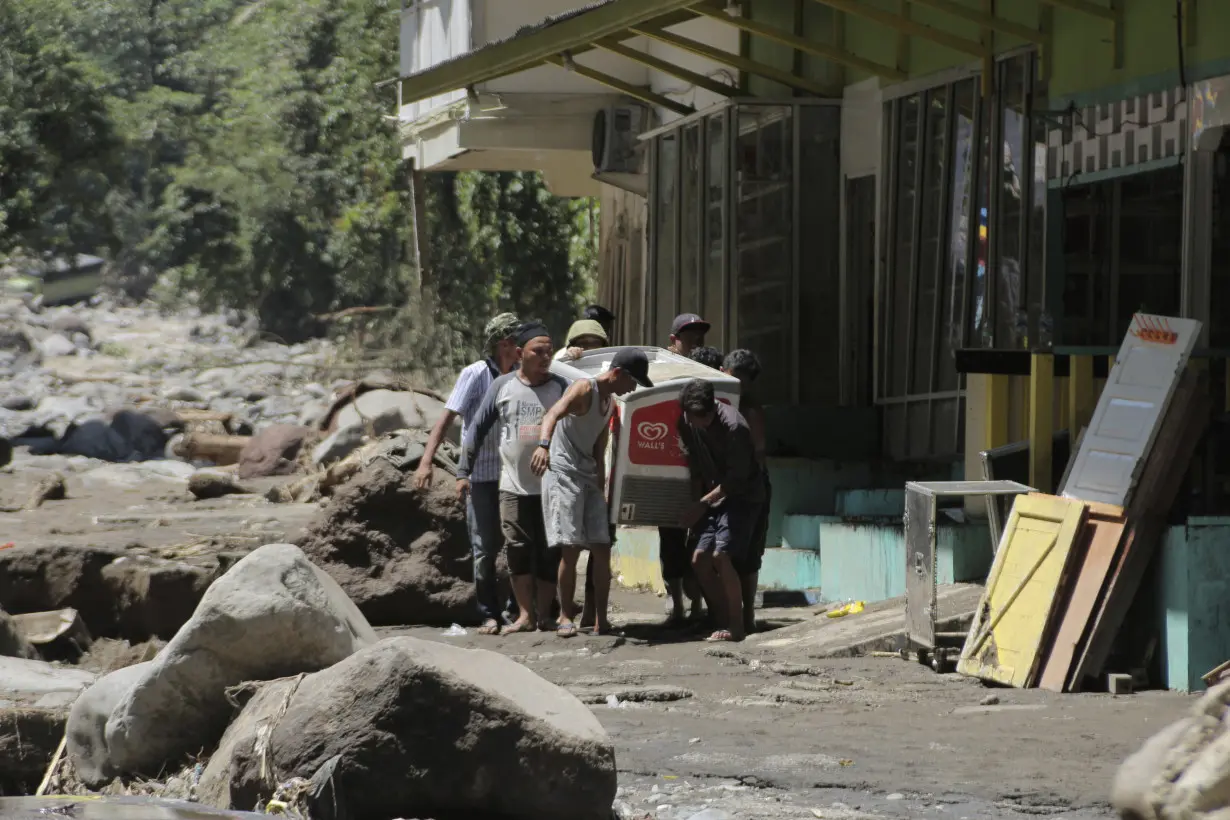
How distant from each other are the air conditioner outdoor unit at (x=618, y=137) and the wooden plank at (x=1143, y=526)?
1017 cm

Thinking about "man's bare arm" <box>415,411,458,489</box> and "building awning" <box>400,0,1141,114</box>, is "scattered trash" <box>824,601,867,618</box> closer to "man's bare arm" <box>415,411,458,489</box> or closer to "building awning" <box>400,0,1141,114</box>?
"man's bare arm" <box>415,411,458,489</box>

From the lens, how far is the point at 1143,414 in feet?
28.8

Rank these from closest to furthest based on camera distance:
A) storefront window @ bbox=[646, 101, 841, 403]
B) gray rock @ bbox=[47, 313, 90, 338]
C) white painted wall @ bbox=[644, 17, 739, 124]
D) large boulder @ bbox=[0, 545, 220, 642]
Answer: large boulder @ bbox=[0, 545, 220, 642] < storefront window @ bbox=[646, 101, 841, 403] < white painted wall @ bbox=[644, 17, 739, 124] < gray rock @ bbox=[47, 313, 90, 338]

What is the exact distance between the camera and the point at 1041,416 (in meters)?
9.67

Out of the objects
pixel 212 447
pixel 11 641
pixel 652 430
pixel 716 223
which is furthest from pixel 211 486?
pixel 652 430

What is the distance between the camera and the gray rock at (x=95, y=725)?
7.28 metres

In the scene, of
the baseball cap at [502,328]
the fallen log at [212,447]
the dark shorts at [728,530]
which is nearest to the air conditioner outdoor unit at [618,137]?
the baseball cap at [502,328]

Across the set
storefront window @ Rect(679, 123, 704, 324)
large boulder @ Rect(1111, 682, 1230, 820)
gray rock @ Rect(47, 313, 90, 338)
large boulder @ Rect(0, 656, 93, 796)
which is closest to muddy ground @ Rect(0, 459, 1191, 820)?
large boulder @ Rect(0, 656, 93, 796)

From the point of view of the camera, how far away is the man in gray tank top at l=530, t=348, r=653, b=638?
1052 centimetres

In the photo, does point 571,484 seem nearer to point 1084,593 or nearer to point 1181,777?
point 1084,593

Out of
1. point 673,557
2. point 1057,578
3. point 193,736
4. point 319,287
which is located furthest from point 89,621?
point 319,287

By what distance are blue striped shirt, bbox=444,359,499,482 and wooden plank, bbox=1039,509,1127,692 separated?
3.56 meters

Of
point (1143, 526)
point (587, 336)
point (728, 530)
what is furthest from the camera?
point (587, 336)

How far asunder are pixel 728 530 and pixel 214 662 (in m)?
3.83
